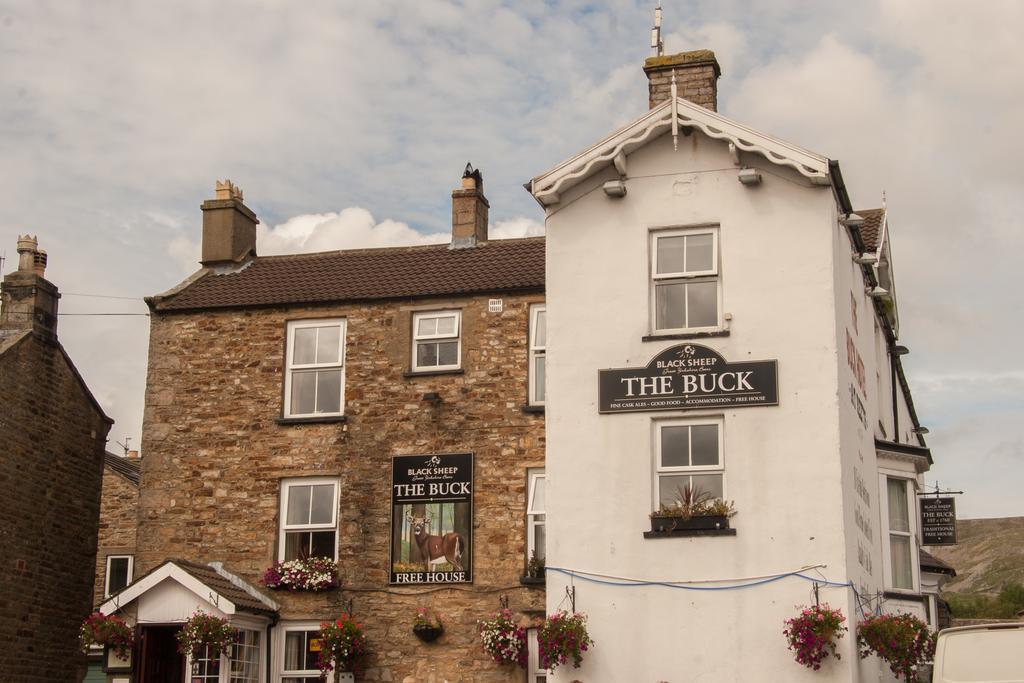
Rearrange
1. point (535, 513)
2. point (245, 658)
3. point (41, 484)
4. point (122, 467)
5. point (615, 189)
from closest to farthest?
point (615, 189), point (245, 658), point (535, 513), point (41, 484), point (122, 467)

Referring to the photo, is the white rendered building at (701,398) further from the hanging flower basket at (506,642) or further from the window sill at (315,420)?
the window sill at (315,420)

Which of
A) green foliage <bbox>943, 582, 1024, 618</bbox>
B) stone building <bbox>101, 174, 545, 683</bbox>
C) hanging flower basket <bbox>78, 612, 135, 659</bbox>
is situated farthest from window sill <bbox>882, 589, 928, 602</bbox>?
green foliage <bbox>943, 582, 1024, 618</bbox>

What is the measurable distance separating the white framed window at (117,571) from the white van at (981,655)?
814 inches

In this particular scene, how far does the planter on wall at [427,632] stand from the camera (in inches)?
818

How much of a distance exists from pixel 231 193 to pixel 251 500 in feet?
21.1

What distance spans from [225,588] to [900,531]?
10294 mm

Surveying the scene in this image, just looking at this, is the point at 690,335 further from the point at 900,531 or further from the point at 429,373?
the point at 429,373

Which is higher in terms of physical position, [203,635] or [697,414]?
[697,414]

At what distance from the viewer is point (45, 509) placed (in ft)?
80.6

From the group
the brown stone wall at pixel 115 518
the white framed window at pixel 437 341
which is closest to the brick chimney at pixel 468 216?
the white framed window at pixel 437 341

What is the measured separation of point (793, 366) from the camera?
1675 cm

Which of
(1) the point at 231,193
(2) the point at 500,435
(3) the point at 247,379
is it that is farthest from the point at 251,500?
(1) the point at 231,193

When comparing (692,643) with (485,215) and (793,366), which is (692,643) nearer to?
(793,366)

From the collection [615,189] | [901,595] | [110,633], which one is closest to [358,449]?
[110,633]
